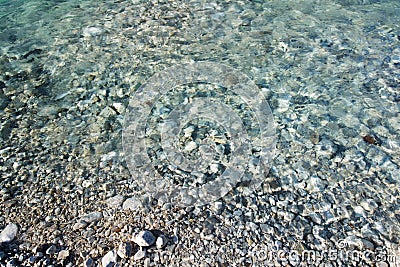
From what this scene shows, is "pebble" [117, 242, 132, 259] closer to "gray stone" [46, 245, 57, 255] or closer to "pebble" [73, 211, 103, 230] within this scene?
"pebble" [73, 211, 103, 230]

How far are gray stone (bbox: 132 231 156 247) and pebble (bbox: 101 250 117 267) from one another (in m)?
0.18

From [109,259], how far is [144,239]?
28 centimetres

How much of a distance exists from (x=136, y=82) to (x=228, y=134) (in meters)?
1.34

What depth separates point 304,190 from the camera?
3.47 m

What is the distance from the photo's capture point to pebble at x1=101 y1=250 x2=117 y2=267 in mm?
2936

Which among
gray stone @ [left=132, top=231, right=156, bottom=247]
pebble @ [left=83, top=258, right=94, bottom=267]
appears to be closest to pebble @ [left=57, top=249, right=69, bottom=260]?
pebble @ [left=83, top=258, right=94, bottom=267]

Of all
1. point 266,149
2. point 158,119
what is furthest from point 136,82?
point 266,149

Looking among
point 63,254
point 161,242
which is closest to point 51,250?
point 63,254

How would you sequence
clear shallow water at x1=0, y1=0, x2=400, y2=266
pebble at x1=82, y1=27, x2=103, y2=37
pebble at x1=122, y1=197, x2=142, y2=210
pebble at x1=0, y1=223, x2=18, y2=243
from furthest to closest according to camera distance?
pebble at x1=82, y1=27, x2=103, y2=37 → clear shallow water at x1=0, y1=0, x2=400, y2=266 → pebble at x1=122, y1=197, x2=142, y2=210 → pebble at x1=0, y1=223, x2=18, y2=243

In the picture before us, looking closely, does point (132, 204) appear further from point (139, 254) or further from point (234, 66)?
point (234, 66)

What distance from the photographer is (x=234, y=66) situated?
4883mm

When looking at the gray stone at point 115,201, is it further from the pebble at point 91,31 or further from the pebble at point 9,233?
the pebble at point 91,31

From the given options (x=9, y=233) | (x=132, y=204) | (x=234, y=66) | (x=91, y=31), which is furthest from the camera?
(x=91, y=31)

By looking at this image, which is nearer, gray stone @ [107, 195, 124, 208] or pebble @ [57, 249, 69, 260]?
pebble @ [57, 249, 69, 260]
